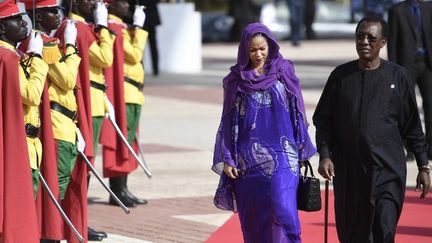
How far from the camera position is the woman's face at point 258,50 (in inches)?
290

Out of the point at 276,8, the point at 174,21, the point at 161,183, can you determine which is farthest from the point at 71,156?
the point at 276,8

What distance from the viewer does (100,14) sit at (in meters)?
9.64

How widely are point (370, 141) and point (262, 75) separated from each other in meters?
0.71

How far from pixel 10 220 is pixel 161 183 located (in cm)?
486

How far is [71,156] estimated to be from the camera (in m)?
8.45

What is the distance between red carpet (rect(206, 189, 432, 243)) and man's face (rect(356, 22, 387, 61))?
239 cm

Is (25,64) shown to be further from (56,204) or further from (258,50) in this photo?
(258,50)

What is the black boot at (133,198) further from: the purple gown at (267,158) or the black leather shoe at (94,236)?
the purple gown at (267,158)

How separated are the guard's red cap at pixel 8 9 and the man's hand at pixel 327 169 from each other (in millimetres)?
1912

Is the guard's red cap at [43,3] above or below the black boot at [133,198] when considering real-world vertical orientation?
above

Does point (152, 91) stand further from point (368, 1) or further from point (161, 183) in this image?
point (161, 183)

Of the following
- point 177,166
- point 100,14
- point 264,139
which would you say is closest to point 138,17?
point 100,14

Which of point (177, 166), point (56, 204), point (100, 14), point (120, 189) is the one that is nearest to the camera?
point (56, 204)

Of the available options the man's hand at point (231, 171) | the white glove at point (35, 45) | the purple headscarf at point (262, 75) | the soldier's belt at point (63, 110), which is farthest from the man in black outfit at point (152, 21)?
the man's hand at point (231, 171)
